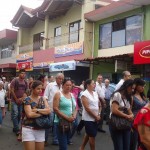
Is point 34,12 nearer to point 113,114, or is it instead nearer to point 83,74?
point 83,74

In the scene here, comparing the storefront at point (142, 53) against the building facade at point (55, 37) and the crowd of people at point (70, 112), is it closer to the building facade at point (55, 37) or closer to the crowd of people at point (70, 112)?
the building facade at point (55, 37)

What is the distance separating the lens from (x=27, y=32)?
86.0ft

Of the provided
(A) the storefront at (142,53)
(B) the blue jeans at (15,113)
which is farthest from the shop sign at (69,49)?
(B) the blue jeans at (15,113)

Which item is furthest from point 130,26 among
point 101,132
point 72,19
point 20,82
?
point 20,82

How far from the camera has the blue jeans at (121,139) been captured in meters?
5.09

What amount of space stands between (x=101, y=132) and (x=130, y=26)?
25.3 ft

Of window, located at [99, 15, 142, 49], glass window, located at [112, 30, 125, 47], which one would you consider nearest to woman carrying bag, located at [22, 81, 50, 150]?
window, located at [99, 15, 142, 49]

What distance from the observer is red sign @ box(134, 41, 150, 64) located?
1259 cm

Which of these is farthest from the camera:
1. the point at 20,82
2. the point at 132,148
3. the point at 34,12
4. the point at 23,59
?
the point at 23,59

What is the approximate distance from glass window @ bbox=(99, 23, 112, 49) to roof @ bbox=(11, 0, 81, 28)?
259cm

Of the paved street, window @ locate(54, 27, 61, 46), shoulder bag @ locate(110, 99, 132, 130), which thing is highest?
window @ locate(54, 27, 61, 46)

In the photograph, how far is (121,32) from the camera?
16.3m

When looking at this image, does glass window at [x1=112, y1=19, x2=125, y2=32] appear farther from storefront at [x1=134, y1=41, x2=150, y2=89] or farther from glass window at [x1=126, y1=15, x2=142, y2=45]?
storefront at [x1=134, y1=41, x2=150, y2=89]

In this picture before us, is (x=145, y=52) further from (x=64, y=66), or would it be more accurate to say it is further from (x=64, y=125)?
(x=64, y=125)
